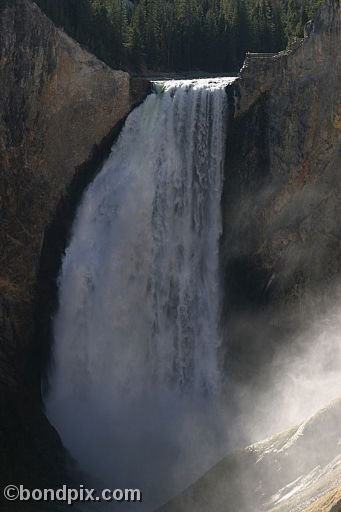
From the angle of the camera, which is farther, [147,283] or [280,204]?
[147,283]

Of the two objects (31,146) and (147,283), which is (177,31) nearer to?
(31,146)

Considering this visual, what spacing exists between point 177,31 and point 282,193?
2663 centimetres

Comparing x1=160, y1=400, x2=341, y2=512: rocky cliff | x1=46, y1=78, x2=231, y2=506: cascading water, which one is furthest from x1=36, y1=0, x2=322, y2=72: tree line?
x1=160, y1=400, x2=341, y2=512: rocky cliff

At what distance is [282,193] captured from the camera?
22.4 meters

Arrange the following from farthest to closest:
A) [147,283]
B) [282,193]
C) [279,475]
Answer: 1. [147,283]
2. [282,193]
3. [279,475]

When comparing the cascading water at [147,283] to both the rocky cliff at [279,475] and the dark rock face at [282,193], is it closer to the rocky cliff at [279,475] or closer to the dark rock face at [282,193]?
the dark rock face at [282,193]

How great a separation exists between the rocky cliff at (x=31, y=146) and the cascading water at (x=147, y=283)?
121 cm

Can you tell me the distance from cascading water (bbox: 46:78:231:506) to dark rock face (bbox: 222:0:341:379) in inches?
28.4

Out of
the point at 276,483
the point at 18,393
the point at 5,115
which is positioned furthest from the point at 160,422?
the point at 5,115

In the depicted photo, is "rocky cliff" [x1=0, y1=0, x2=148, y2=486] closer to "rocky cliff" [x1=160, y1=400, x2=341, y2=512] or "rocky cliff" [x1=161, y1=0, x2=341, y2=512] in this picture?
"rocky cliff" [x1=161, y1=0, x2=341, y2=512]

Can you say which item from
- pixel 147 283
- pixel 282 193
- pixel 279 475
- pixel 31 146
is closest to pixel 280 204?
pixel 282 193

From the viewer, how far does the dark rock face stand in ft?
70.9

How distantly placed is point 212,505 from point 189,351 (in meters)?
8.66

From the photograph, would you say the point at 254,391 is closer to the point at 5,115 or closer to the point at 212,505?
the point at 212,505
